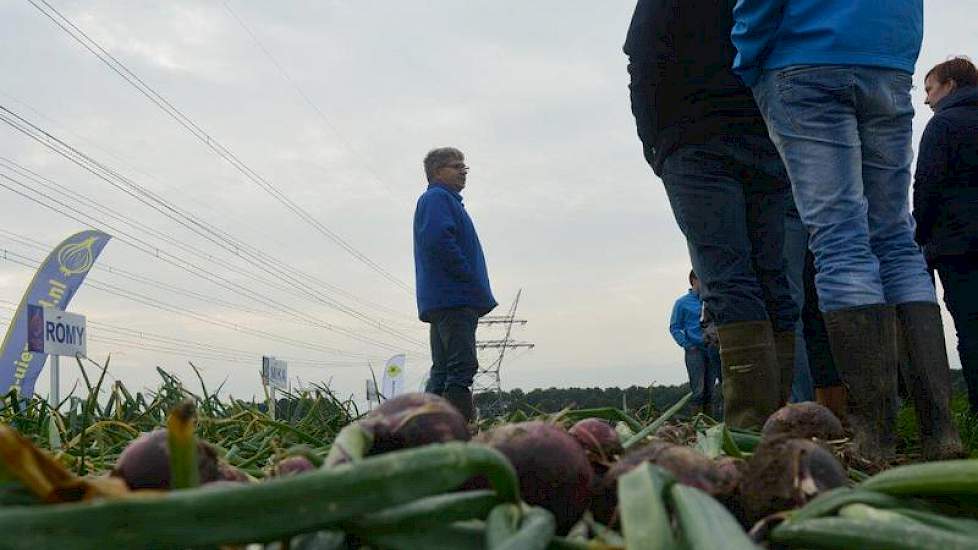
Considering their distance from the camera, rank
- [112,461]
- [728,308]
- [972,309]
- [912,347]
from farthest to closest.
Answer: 1. [972,309]
2. [728,308]
3. [912,347]
4. [112,461]

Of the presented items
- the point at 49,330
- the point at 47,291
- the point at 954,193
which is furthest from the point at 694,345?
the point at 47,291

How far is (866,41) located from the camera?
2637 millimetres

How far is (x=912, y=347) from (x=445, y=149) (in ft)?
13.4

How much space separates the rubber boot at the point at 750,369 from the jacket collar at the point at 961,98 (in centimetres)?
178

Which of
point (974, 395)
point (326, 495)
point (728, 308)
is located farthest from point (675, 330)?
point (326, 495)

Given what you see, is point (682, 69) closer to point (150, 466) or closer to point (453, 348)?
point (150, 466)

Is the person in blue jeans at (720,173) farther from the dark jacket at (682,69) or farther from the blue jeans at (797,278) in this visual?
the blue jeans at (797,278)

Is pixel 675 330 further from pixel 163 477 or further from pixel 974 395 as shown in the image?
pixel 163 477

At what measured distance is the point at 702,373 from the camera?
9023mm

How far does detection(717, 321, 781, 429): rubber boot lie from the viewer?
2893mm

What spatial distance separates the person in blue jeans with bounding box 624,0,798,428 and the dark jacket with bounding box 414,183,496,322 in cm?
264

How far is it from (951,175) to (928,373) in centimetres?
175

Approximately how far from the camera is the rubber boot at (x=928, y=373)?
8.28 feet

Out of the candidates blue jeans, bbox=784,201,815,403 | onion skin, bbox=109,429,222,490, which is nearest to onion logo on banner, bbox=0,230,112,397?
blue jeans, bbox=784,201,815,403
